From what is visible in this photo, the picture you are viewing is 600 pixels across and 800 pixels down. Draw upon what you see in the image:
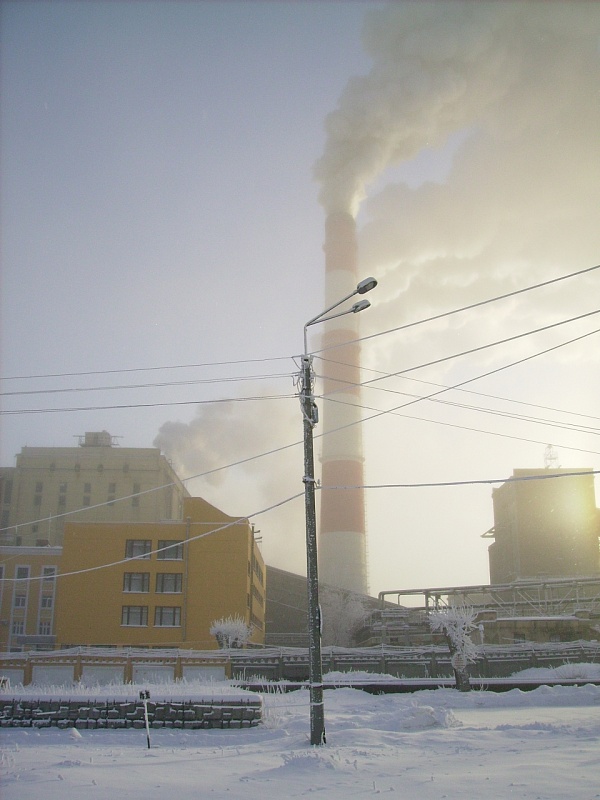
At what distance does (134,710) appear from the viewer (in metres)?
17.8

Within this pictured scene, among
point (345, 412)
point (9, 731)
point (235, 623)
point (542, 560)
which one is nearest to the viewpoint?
point (9, 731)

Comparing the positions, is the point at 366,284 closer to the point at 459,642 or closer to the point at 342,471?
the point at 459,642

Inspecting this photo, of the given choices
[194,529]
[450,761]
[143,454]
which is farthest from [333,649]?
[143,454]

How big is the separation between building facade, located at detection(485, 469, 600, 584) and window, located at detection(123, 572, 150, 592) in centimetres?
3843

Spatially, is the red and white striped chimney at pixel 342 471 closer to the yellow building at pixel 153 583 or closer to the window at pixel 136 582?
the yellow building at pixel 153 583

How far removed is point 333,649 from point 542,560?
40749 millimetres

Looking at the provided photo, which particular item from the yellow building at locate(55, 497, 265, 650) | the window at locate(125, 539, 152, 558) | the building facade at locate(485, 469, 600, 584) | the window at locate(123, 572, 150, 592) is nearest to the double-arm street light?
the yellow building at locate(55, 497, 265, 650)

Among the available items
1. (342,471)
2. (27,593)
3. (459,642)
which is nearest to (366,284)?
(459,642)

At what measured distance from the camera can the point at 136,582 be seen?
4747 cm

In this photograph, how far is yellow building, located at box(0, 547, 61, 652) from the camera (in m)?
59.4

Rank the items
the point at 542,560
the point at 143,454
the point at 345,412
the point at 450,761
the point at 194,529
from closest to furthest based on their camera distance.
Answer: the point at 450,761 → the point at 194,529 → the point at 345,412 → the point at 542,560 → the point at 143,454

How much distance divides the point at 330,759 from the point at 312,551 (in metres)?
4.11

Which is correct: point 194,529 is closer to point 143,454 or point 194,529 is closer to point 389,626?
point 389,626

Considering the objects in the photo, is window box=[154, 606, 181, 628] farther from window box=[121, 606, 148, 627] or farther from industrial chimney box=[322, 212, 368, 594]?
industrial chimney box=[322, 212, 368, 594]
